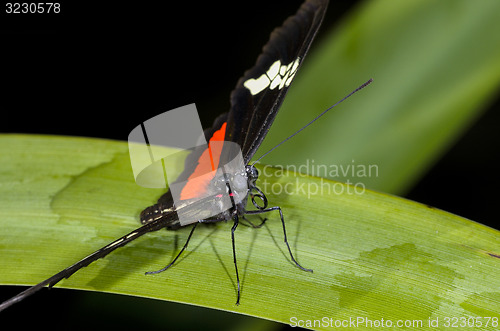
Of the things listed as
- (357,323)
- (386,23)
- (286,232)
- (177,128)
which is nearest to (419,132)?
(386,23)

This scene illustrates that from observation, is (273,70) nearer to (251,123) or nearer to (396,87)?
(251,123)

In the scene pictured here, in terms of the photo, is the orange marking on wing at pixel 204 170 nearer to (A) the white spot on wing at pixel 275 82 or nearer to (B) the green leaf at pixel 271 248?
(B) the green leaf at pixel 271 248

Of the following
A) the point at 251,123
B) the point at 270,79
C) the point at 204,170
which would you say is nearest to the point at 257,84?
the point at 270,79

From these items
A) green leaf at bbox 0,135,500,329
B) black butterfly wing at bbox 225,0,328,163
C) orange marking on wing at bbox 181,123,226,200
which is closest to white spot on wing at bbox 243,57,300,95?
black butterfly wing at bbox 225,0,328,163

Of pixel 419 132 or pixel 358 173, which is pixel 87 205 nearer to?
pixel 358 173

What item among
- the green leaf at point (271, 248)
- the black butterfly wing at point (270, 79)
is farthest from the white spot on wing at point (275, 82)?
the green leaf at point (271, 248)
